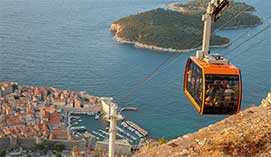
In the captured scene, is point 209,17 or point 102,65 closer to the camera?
point 209,17

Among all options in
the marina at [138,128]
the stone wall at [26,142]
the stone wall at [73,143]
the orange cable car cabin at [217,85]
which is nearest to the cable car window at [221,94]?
the orange cable car cabin at [217,85]

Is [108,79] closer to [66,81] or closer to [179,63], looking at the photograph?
[66,81]

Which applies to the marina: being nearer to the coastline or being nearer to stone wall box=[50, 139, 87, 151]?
stone wall box=[50, 139, 87, 151]

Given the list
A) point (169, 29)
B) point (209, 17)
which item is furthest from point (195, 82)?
point (169, 29)

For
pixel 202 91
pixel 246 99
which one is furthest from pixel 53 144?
pixel 202 91

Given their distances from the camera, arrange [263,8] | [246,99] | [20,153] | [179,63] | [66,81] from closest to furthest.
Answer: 1. [20,153]
2. [246,99]
3. [66,81]
4. [179,63]
5. [263,8]

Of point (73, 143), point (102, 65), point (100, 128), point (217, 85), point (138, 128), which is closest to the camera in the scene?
point (217, 85)

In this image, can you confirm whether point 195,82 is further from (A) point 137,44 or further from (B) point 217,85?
(A) point 137,44
